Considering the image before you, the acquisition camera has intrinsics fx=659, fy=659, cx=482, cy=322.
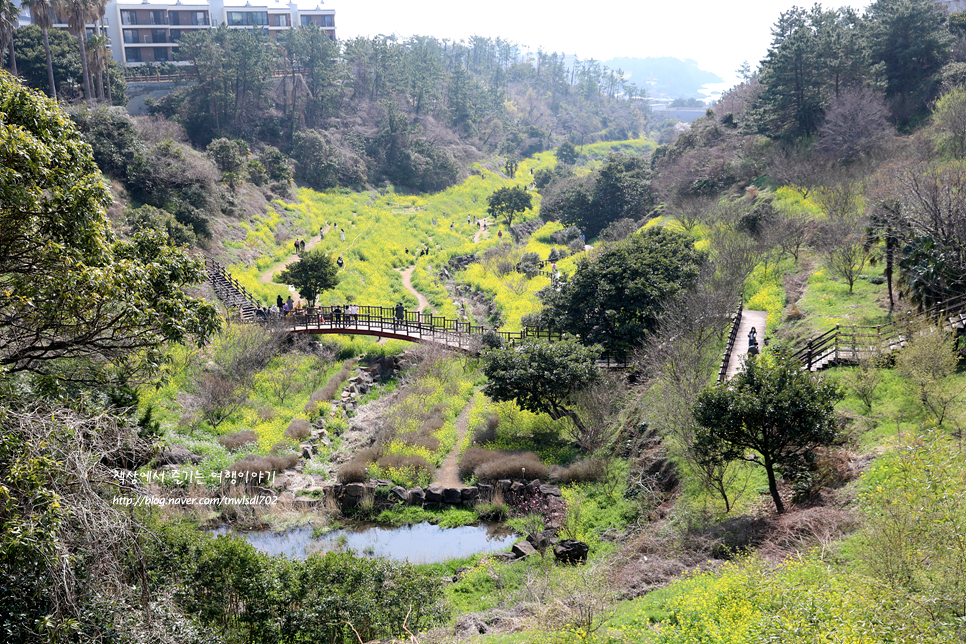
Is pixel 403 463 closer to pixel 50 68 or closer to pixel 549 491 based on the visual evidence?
pixel 549 491

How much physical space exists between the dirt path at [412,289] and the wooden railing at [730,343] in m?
21.5

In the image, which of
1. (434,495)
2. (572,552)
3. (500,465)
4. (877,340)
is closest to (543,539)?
(572,552)

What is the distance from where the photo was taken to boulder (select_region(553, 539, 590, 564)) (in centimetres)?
1809

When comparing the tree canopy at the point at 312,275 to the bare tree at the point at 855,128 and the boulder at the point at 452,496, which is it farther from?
the bare tree at the point at 855,128

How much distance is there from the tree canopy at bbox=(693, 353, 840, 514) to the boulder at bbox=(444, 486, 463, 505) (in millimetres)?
9570

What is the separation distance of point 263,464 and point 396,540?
19.4 feet

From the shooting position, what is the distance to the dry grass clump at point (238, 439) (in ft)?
84.1

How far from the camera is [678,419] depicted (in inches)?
784

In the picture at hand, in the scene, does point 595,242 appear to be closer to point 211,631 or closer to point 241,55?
point 241,55

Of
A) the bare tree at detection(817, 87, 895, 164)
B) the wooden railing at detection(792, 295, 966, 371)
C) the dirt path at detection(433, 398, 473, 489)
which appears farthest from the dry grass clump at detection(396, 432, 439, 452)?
the bare tree at detection(817, 87, 895, 164)

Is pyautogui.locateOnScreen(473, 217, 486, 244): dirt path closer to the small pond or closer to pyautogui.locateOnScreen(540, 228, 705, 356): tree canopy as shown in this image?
pyautogui.locateOnScreen(540, 228, 705, 356): tree canopy

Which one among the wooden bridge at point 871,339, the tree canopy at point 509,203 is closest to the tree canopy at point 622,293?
the wooden bridge at point 871,339

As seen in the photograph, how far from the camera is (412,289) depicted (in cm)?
5184

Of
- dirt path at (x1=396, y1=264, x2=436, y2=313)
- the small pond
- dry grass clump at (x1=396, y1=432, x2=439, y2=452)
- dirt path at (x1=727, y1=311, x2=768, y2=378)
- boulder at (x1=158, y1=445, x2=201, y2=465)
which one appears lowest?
the small pond
